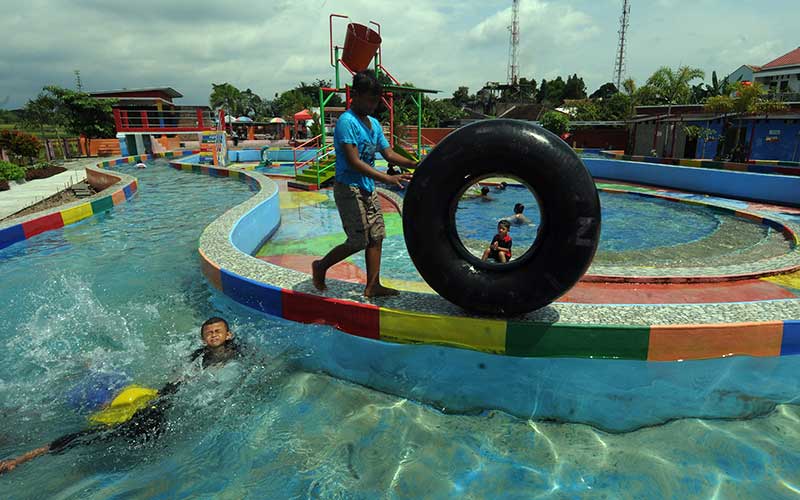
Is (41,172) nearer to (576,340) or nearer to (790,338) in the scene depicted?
(576,340)

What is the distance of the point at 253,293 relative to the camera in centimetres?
458

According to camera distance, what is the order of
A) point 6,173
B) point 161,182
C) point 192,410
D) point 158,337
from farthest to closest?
1. point 161,182
2. point 6,173
3. point 158,337
4. point 192,410

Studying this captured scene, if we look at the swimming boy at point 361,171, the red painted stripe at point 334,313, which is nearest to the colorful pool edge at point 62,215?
the red painted stripe at point 334,313

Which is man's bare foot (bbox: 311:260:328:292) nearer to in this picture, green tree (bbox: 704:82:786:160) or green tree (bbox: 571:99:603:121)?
green tree (bbox: 704:82:786:160)

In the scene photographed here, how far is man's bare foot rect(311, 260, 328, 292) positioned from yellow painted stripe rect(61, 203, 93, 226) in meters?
7.49

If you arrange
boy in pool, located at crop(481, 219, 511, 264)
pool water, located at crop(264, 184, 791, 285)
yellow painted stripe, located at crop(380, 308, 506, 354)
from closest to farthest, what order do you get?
1. yellow painted stripe, located at crop(380, 308, 506, 354)
2. boy in pool, located at crop(481, 219, 511, 264)
3. pool water, located at crop(264, 184, 791, 285)

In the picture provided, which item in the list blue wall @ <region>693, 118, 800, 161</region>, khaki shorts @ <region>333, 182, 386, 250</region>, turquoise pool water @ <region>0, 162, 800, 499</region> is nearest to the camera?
turquoise pool water @ <region>0, 162, 800, 499</region>

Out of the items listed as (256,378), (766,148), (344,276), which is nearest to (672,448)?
(256,378)

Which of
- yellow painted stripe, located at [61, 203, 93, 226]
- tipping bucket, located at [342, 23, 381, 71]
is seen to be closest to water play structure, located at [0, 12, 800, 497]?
yellow painted stripe, located at [61, 203, 93, 226]

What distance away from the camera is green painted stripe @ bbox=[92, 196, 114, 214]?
10.4 meters

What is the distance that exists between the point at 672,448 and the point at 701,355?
1.16 meters

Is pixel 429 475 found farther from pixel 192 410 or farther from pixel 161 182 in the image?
pixel 161 182

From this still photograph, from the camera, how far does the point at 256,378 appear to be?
3.45m

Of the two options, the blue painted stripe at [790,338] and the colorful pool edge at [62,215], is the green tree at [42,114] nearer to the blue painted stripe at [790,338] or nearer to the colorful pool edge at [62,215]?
the colorful pool edge at [62,215]
